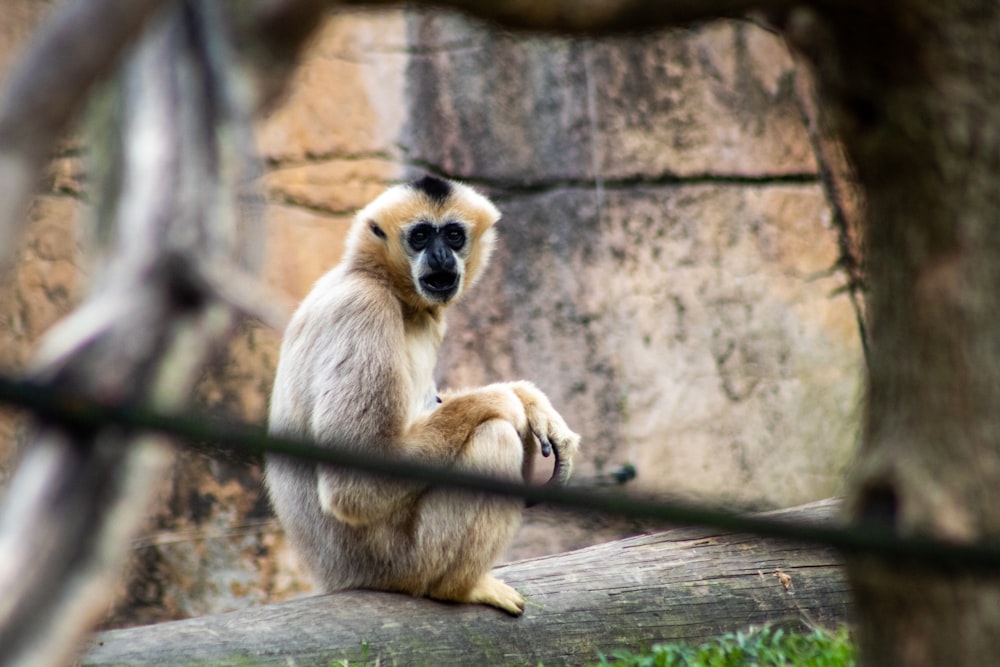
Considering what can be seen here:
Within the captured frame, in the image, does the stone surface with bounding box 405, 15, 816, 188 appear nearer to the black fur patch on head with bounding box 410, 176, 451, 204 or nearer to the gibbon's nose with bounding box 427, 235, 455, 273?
the black fur patch on head with bounding box 410, 176, 451, 204

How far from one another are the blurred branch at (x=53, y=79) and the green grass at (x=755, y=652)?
13.1ft

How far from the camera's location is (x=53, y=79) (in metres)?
1.16

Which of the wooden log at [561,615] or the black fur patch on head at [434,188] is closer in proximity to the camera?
the wooden log at [561,615]

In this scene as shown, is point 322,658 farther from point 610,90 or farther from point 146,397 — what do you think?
point 610,90

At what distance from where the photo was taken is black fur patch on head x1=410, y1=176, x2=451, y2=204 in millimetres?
5805

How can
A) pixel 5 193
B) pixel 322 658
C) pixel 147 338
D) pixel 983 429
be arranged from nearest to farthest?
pixel 5 193 → pixel 147 338 → pixel 983 429 → pixel 322 658

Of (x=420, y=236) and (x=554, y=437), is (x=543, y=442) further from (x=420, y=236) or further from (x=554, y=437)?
(x=420, y=236)

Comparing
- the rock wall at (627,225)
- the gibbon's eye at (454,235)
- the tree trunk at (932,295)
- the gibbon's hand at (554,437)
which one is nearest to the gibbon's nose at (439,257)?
the gibbon's eye at (454,235)

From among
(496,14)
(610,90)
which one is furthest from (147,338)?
(610,90)

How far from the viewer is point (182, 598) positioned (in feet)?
25.8

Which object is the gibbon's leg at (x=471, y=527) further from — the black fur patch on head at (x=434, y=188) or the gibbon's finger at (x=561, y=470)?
the black fur patch on head at (x=434, y=188)

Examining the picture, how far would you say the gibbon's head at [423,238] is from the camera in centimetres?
548

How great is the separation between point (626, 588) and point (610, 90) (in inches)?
195

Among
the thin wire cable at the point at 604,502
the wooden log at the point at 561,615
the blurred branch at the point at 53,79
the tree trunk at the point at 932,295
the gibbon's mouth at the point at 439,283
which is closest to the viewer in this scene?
the blurred branch at the point at 53,79
